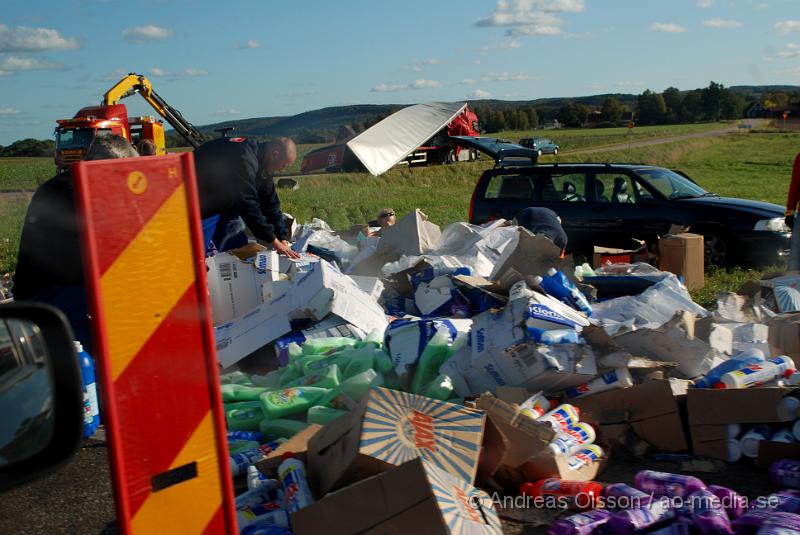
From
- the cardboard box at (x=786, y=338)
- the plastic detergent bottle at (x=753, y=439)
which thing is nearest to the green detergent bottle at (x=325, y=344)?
the plastic detergent bottle at (x=753, y=439)

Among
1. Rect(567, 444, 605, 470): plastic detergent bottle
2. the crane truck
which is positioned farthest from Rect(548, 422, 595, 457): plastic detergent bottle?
the crane truck

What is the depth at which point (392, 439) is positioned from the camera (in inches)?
122

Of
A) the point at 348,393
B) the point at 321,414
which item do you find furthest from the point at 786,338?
the point at 321,414

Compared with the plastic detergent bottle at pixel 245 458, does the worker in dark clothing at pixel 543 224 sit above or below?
above

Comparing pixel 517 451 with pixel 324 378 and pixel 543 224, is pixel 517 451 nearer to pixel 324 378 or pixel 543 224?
pixel 324 378

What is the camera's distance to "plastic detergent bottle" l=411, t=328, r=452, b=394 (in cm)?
456

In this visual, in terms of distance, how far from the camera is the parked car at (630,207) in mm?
9953

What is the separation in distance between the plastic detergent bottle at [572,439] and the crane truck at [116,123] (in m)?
21.4

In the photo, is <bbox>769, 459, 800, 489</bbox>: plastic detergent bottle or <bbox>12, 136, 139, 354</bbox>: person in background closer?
<bbox>12, 136, 139, 354</bbox>: person in background

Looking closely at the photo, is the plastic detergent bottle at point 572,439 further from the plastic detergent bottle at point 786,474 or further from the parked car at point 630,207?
the parked car at point 630,207

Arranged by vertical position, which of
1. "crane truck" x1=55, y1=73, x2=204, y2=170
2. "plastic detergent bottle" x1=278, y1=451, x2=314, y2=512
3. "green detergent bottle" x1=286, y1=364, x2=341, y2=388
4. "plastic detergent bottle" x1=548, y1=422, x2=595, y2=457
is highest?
"crane truck" x1=55, y1=73, x2=204, y2=170

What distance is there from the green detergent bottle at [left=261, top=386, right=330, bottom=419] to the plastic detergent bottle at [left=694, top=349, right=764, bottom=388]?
2064 millimetres

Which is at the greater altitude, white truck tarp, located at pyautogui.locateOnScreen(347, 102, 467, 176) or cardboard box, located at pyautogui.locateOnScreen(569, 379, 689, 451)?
white truck tarp, located at pyautogui.locateOnScreen(347, 102, 467, 176)

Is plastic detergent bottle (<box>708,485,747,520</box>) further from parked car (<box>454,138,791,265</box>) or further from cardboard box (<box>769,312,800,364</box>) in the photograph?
parked car (<box>454,138,791,265</box>)
